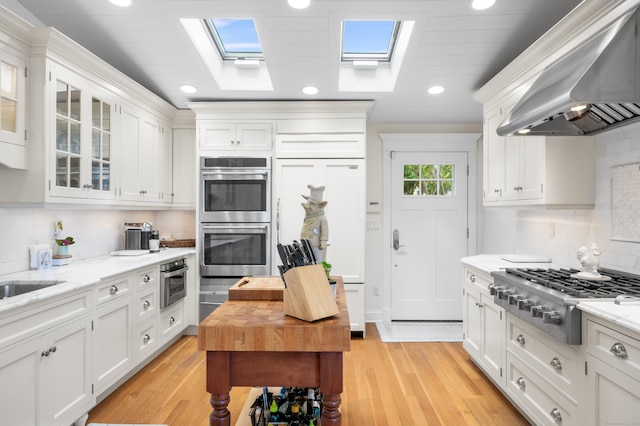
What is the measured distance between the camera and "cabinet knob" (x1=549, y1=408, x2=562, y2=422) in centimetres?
196

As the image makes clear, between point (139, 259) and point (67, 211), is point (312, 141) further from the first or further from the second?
point (67, 211)

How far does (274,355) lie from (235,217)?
8.66 feet

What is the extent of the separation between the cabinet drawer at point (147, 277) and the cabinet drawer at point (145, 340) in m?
0.33

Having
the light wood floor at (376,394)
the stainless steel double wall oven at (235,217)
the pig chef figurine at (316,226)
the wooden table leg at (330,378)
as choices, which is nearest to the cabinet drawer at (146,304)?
the light wood floor at (376,394)

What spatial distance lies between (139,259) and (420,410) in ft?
8.40

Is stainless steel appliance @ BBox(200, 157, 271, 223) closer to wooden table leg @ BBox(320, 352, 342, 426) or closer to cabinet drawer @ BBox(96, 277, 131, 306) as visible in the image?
cabinet drawer @ BBox(96, 277, 131, 306)

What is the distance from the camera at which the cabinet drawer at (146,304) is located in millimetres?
3002

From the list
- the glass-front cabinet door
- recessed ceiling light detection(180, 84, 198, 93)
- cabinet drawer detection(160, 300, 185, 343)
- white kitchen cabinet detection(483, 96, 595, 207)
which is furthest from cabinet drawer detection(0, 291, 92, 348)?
white kitchen cabinet detection(483, 96, 595, 207)

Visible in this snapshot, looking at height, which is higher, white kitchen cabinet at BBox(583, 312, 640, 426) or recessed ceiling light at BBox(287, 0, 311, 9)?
recessed ceiling light at BBox(287, 0, 311, 9)

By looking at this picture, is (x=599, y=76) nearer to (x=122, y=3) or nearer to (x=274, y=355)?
(x=274, y=355)

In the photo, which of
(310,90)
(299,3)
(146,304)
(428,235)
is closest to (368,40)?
(310,90)

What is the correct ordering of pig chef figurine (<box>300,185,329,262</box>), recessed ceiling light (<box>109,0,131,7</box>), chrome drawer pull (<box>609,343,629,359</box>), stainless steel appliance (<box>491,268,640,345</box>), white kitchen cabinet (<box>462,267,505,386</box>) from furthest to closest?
white kitchen cabinet (<box>462,267,505,386</box>) < recessed ceiling light (<box>109,0,131,7</box>) < pig chef figurine (<box>300,185,329,262</box>) < stainless steel appliance (<box>491,268,640,345</box>) < chrome drawer pull (<box>609,343,629,359</box>)

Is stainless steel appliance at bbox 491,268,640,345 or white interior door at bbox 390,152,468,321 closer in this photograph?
stainless steel appliance at bbox 491,268,640,345

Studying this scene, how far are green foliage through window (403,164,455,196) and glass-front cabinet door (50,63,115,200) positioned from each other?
3.29 metres
